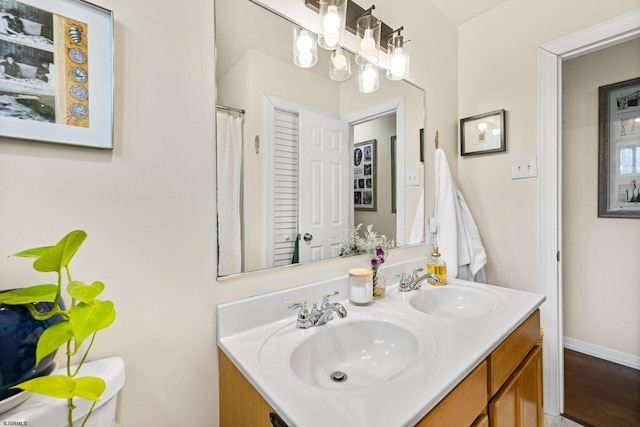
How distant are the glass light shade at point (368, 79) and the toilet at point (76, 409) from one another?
1260 millimetres

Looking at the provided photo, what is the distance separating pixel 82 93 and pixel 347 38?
100cm

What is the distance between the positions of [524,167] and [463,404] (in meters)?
1.36

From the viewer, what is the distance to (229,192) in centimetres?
89

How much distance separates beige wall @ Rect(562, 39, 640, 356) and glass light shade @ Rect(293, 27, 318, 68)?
2177 millimetres

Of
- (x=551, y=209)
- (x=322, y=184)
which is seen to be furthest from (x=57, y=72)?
(x=551, y=209)

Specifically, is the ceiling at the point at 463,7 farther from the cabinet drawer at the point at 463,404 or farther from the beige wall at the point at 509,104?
the cabinet drawer at the point at 463,404

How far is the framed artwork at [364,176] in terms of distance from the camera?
1.25m

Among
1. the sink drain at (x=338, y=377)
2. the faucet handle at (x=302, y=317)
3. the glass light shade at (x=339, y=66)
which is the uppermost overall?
the glass light shade at (x=339, y=66)

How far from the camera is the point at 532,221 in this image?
1565 mm

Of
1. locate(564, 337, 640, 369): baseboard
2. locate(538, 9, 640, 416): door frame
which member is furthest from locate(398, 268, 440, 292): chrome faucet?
locate(564, 337, 640, 369): baseboard

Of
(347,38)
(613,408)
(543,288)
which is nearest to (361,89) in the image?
(347,38)

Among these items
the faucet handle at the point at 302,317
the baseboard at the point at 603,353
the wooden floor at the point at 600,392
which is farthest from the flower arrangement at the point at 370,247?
the baseboard at the point at 603,353

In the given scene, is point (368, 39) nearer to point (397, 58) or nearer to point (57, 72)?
point (397, 58)

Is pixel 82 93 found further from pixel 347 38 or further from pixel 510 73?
pixel 510 73
